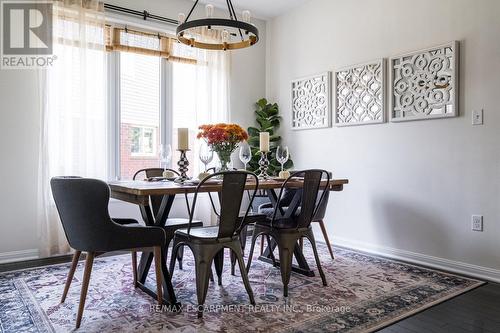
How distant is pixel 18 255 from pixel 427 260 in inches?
148

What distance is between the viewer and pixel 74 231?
2.25 metres

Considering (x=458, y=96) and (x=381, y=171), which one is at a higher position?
(x=458, y=96)

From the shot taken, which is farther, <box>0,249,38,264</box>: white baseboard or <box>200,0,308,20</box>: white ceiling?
<box>200,0,308,20</box>: white ceiling

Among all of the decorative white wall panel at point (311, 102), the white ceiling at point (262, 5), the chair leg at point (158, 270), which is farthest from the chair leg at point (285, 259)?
the white ceiling at point (262, 5)

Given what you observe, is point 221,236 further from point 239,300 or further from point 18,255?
point 18,255

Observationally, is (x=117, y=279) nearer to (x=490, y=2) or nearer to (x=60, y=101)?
(x=60, y=101)

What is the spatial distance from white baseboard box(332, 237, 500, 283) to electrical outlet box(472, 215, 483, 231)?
12.3 inches

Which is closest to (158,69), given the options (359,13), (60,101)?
(60,101)

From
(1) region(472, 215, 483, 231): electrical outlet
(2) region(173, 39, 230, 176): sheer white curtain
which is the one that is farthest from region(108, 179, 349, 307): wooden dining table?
(2) region(173, 39, 230, 176): sheer white curtain

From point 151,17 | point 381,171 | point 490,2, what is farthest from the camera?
point 151,17

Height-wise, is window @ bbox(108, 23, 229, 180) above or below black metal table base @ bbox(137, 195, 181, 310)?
above

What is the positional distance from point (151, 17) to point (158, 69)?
0.57m

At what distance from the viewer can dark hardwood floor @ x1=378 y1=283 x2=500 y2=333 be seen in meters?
2.17

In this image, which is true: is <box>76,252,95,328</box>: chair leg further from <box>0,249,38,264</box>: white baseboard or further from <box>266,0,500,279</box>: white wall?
<box>266,0,500,279</box>: white wall
